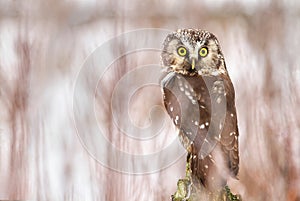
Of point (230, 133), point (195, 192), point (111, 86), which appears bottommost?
point (195, 192)

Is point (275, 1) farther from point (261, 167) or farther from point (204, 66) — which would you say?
point (204, 66)

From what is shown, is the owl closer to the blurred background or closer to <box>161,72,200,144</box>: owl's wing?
<box>161,72,200,144</box>: owl's wing

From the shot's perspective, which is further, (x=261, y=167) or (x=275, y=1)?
(x=275, y=1)

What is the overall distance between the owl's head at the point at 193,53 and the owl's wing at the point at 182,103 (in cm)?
2

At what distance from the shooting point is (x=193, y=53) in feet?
3.13

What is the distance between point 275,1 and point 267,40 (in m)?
0.13

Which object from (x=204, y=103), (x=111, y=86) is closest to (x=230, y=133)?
(x=204, y=103)

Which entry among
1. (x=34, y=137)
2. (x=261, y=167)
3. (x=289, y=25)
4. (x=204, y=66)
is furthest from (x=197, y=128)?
(x=289, y=25)

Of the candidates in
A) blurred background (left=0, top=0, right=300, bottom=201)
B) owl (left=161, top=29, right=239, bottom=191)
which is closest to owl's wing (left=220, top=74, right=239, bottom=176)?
owl (left=161, top=29, right=239, bottom=191)

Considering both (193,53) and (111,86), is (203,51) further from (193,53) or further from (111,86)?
(111,86)

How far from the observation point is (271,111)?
161cm

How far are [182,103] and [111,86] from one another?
2.04 ft

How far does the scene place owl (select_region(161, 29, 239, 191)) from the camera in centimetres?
95

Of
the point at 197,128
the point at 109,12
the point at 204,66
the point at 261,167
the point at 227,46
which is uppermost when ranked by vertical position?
the point at 109,12
